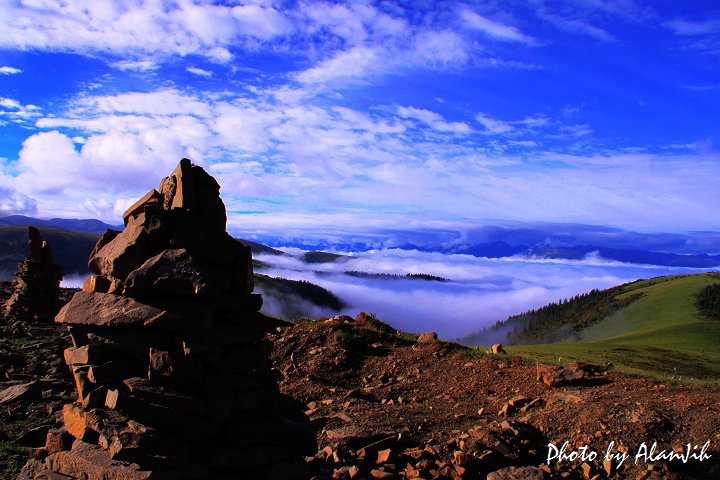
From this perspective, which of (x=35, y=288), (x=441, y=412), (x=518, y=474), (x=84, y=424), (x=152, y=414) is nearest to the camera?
(x=152, y=414)

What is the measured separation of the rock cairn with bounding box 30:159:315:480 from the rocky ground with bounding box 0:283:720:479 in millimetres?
1790

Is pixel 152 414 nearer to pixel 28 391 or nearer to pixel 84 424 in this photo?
pixel 84 424

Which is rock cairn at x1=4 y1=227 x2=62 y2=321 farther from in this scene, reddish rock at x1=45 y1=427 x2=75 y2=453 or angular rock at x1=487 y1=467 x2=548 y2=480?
angular rock at x1=487 y1=467 x2=548 y2=480

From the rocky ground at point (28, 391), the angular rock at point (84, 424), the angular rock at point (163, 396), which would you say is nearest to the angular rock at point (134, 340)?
the angular rock at point (163, 396)

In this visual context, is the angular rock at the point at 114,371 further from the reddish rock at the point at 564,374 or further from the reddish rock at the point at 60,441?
the reddish rock at the point at 564,374

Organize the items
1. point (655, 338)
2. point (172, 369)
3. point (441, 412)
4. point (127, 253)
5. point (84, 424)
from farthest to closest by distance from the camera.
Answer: point (655, 338)
point (441, 412)
point (127, 253)
point (172, 369)
point (84, 424)

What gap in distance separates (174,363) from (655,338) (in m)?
48.3

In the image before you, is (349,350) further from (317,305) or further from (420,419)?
(317,305)

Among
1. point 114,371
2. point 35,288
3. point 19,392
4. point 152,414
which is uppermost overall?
point 114,371

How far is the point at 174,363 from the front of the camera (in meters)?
8.22

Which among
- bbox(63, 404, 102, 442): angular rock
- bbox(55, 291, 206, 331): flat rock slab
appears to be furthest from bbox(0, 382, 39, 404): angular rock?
bbox(63, 404, 102, 442): angular rock

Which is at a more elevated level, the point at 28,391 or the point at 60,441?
the point at 60,441

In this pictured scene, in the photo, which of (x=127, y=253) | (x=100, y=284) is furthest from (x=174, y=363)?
(x=100, y=284)

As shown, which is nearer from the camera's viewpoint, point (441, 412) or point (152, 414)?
point (152, 414)
